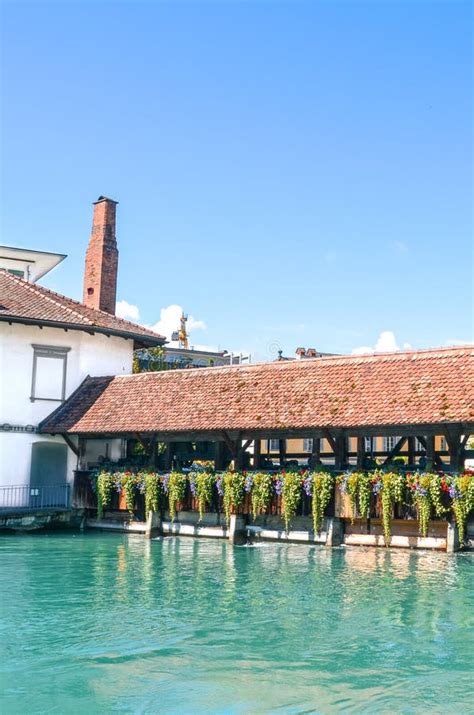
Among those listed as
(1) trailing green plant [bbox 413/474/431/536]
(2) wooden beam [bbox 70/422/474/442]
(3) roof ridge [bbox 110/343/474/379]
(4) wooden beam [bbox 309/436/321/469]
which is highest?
(3) roof ridge [bbox 110/343/474/379]

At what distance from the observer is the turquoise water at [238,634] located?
7.74m

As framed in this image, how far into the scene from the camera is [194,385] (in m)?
22.4

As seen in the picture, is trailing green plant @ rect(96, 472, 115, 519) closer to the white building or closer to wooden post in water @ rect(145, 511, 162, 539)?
wooden post in water @ rect(145, 511, 162, 539)

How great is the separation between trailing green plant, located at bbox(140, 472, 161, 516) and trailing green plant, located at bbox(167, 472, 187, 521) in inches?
16.4

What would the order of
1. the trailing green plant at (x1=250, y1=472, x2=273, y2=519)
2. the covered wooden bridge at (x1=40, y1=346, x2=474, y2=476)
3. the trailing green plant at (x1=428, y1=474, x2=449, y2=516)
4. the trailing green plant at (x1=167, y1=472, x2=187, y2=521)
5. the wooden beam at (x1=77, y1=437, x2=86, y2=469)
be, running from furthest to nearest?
the wooden beam at (x1=77, y1=437, x2=86, y2=469)
the trailing green plant at (x1=167, y1=472, x2=187, y2=521)
the trailing green plant at (x1=250, y1=472, x2=273, y2=519)
the covered wooden bridge at (x1=40, y1=346, x2=474, y2=476)
the trailing green plant at (x1=428, y1=474, x2=449, y2=516)

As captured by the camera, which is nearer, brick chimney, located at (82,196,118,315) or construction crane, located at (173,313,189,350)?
brick chimney, located at (82,196,118,315)

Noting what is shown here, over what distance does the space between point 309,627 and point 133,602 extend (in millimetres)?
2889

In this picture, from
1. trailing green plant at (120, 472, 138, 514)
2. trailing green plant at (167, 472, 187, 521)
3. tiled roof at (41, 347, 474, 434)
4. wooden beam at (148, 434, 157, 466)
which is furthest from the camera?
wooden beam at (148, 434, 157, 466)

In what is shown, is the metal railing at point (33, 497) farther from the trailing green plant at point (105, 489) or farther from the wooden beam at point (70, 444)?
the trailing green plant at point (105, 489)

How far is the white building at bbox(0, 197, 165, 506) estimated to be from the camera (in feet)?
75.7

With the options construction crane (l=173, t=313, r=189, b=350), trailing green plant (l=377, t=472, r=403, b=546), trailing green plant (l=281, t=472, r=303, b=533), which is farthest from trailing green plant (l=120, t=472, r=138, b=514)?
construction crane (l=173, t=313, r=189, b=350)

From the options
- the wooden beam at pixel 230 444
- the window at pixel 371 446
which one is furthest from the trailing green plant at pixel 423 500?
the wooden beam at pixel 230 444

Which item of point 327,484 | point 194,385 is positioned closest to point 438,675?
point 327,484

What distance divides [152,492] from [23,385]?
513 cm
